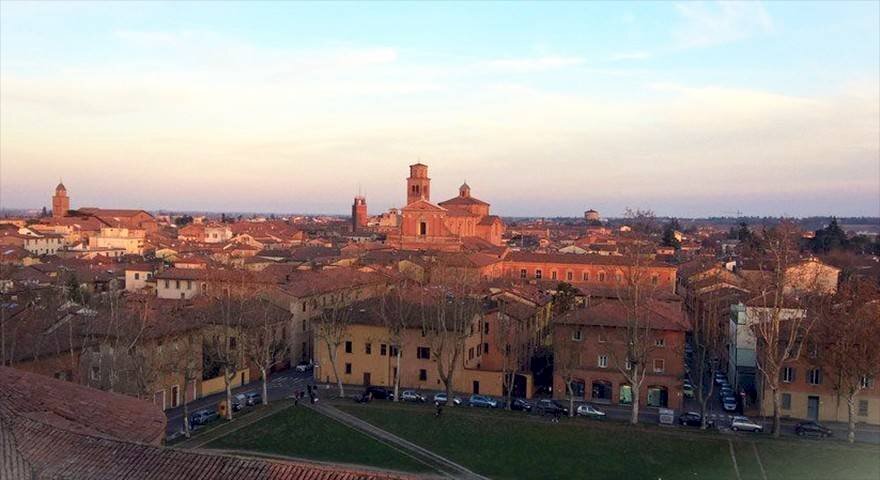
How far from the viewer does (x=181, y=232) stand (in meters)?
137

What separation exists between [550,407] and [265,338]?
1268cm

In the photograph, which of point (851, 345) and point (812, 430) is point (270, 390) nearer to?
point (812, 430)

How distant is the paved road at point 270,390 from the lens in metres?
31.3

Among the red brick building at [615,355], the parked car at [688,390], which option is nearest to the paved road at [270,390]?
the red brick building at [615,355]

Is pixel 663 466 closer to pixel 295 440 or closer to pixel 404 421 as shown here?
pixel 404 421

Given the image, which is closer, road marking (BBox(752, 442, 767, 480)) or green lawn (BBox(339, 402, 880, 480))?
road marking (BBox(752, 442, 767, 480))

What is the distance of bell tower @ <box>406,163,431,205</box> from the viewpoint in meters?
98.3

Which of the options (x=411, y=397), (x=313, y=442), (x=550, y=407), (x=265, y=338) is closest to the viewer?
(x=313, y=442)

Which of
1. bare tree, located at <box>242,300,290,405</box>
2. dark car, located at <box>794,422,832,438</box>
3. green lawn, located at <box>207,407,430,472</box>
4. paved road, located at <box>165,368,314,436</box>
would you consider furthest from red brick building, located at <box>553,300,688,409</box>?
bare tree, located at <box>242,300,290,405</box>

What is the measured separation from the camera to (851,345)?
29625mm

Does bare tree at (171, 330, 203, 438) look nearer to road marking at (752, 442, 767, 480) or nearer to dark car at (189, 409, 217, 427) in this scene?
dark car at (189, 409, 217, 427)

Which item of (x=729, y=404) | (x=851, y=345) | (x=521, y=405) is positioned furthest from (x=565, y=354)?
(x=851, y=345)

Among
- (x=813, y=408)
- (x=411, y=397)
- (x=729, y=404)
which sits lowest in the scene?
(x=411, y=397)

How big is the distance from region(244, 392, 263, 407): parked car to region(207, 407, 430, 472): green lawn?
2.56 metres
